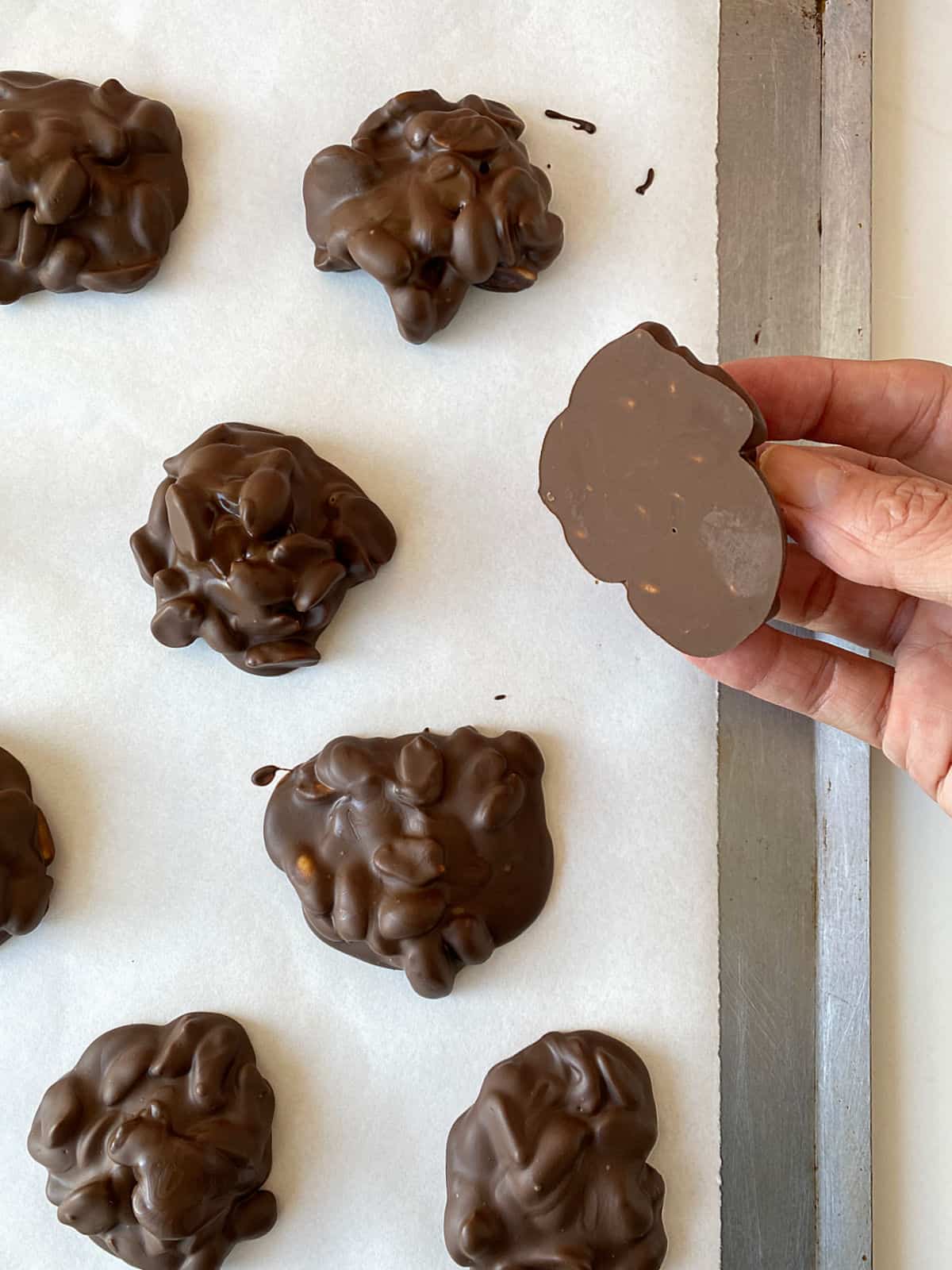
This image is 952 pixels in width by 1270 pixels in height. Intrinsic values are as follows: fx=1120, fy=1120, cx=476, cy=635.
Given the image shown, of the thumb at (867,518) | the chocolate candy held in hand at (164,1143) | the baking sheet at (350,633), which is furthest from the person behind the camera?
the baking sheet at (350,633)

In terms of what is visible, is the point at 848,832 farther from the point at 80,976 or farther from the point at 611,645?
the point at 80,976

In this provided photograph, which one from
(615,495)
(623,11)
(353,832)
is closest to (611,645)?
(615,495)

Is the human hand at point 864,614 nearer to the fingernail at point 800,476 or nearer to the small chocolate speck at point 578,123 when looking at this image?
the fingernail at point 800,476

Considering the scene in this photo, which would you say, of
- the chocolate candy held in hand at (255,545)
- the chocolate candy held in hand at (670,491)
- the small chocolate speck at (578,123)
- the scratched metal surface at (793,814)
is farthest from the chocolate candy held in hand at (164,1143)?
the small chocolate speck at (578,123)

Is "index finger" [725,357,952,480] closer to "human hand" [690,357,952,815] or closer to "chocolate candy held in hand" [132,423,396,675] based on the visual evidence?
"human hand" [690,357,952,815]

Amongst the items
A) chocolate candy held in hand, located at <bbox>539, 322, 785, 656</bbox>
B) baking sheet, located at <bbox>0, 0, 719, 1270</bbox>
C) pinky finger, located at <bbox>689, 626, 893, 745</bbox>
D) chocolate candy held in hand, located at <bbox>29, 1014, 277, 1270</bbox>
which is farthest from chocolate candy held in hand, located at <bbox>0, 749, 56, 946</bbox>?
pinky finger, located at <bbox>689, 626, 893, 745</bbox>

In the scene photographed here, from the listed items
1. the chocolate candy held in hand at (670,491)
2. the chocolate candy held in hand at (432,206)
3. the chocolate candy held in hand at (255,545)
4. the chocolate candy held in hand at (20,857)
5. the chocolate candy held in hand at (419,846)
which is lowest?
the chocolate candy held in hand at (20,857)
